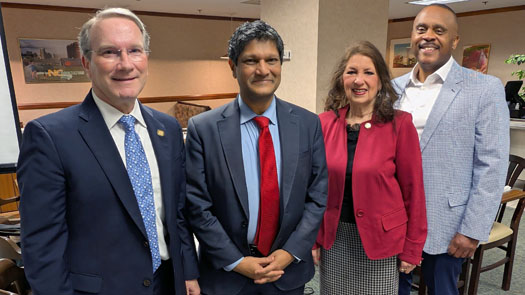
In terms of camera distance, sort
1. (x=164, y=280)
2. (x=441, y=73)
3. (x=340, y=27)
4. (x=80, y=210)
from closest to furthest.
Answer: (x=80, y=210) < (x=164, y=280) < (x=441, y=73) < (x=340, y=27)

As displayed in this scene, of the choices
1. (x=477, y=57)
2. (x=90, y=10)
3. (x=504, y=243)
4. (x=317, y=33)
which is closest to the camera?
(x=504, y=243)

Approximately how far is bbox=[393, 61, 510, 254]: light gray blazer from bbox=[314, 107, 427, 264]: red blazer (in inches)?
7.0

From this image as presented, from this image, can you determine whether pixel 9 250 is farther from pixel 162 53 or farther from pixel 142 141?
pixel 162 53

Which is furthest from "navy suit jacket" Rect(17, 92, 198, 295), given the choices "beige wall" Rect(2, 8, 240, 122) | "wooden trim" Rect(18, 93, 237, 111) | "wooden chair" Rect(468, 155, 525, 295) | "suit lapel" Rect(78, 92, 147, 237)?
"wooden trim" Rect(18, 93, 237, 111)

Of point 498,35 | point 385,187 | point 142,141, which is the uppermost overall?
point 498,35

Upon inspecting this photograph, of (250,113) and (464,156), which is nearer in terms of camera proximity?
(250,113)

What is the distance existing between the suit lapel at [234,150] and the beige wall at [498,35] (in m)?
8.43

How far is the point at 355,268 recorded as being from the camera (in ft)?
5.26

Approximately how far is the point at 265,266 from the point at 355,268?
1.64ft

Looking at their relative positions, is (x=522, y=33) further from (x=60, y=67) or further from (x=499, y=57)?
(x=60, y=67)

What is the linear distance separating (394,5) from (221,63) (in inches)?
169

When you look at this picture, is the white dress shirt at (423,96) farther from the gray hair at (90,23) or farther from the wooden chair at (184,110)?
the wooden chair at (184,110)

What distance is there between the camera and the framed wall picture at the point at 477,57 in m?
8.13

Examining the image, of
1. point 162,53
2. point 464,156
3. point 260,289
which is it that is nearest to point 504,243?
point 464,156
